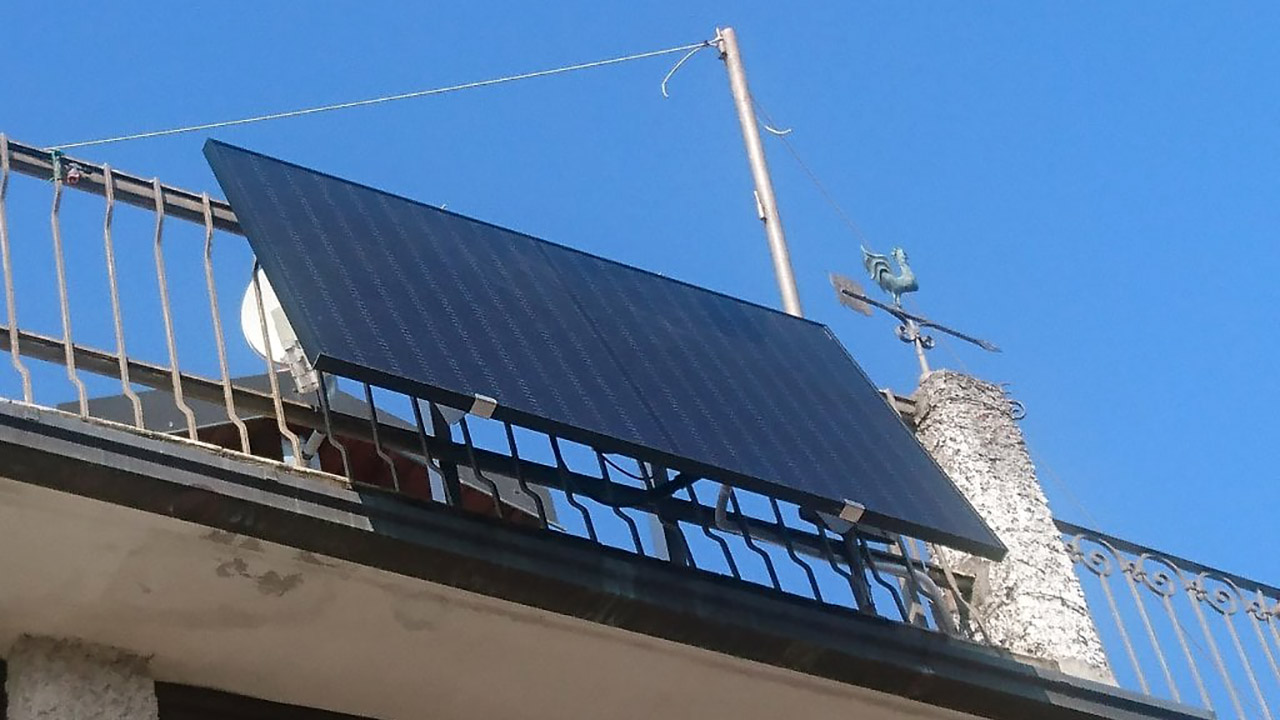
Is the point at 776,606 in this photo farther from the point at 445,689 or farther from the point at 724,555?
the point at 445,689

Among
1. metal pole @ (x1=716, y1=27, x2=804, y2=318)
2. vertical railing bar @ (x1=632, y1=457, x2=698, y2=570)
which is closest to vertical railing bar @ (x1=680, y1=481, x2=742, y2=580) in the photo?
vertical railing bar @ (x1=632, y1=457, x2=698, y2=570)

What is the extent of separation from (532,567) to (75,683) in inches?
50.9

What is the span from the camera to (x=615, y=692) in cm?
570

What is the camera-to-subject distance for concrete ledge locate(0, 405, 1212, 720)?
15.8 feet

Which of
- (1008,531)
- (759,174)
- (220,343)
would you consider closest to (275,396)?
(220,343)

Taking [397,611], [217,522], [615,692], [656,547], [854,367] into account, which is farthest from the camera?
[854,367]

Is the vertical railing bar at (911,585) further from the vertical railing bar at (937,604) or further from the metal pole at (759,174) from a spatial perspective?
the metal pole at (759,174)

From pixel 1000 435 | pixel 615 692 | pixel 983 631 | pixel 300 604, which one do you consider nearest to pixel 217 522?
pixel 300 604

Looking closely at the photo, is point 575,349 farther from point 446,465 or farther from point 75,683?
point 75,683

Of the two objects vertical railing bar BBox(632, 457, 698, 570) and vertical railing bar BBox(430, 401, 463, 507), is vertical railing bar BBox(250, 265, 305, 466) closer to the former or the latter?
vertical railing bar BBox(430, 401, 463, 507)

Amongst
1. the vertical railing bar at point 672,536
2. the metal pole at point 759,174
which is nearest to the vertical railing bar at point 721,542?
the vertical railing bar at point 672,536

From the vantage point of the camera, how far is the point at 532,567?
5277mm

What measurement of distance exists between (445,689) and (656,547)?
0.96m

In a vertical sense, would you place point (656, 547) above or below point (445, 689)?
above
